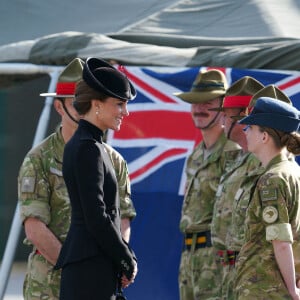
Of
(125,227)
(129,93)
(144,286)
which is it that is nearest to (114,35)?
(144,286)

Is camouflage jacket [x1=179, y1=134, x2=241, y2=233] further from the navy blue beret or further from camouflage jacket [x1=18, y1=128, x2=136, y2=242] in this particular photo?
the navy blue beret

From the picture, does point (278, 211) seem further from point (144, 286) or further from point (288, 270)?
point (144, 286)

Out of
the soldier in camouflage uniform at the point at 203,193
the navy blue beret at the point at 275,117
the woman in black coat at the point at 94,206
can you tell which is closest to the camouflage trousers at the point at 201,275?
the soldier in camouflage uniform at the point at 203,193

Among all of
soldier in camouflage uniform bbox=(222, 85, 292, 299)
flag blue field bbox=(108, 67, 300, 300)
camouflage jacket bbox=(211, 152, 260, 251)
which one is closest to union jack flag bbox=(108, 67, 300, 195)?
flag blue field bbox=(108, 67, 300, 300)

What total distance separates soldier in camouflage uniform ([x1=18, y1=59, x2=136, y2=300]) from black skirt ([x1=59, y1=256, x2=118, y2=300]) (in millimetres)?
987

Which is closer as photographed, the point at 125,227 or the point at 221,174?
the point at 125,227

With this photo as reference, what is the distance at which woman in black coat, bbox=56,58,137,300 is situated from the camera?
4.72 m

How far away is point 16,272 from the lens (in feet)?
38.4

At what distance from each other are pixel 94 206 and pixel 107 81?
0.57 m

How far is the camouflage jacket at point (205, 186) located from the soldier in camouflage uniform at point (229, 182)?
24 cm

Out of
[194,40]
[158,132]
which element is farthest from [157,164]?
[194,40]

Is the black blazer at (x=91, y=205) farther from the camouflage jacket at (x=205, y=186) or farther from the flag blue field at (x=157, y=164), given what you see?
the flag blue field at (x=157, y=164)

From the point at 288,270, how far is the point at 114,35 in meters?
3.79

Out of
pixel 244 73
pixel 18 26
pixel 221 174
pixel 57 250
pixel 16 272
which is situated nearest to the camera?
pixel 57 250
